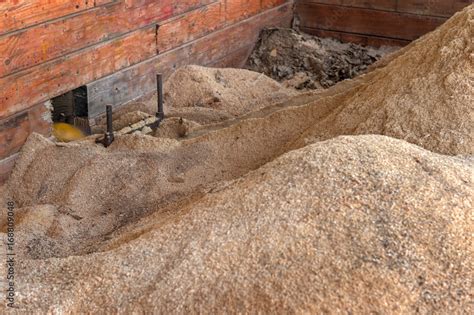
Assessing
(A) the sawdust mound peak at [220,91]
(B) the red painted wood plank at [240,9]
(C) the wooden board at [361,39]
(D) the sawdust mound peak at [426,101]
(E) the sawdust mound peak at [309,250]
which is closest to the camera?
(E) the sawdust mound peak at [309,250]

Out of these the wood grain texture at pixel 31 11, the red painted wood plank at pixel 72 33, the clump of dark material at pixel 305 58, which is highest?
the wood grain texture at pixel 31 11

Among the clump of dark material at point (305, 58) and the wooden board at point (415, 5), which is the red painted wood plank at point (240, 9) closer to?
the clump of dark material at point (305, 58)

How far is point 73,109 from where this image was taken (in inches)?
170

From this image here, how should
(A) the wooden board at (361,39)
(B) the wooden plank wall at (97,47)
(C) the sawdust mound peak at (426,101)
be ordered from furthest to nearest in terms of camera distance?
1. (A) the wooden board at (361,39)
2. (B) the wooden plank wall at (97,47)
3. (C) the sawdust mound peak at (426,101)

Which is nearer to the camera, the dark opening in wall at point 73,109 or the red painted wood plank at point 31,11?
the red painted wood plank at point 31,11

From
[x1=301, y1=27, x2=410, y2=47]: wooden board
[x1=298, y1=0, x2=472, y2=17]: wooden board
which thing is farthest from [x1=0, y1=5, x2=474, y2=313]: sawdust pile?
[x1=301, y1=27, x2=410, y2=47]: wooden board

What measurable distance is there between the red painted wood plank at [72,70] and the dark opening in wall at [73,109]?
5.1 inches

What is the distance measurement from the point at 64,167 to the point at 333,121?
4.68 feet

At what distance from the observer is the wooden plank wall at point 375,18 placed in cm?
613

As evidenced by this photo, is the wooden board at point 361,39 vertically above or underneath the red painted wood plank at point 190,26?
underneath

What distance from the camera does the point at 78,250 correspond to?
2.87 meters

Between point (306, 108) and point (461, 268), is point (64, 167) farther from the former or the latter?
point (461, 268)

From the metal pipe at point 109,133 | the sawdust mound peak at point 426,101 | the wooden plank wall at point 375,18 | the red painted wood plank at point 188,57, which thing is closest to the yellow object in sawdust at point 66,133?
the red painted wood plank at point 188,57

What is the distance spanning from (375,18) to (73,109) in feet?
10.5
